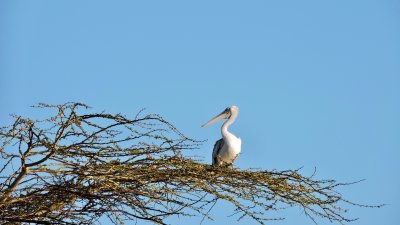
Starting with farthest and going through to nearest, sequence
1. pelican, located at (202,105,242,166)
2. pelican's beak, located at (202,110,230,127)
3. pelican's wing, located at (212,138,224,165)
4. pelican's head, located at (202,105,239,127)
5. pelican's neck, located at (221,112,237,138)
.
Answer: pelican's beak, located at (202,110,230,127) → pelican's head, located at (202,105,239,127) → pelican's neck, located at (221,112,237,138) → pelican's wing, located at (212,138,224,165) → pelican, located at (202,105,242,166)

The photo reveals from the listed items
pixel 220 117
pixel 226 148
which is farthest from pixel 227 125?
pixel 226 148

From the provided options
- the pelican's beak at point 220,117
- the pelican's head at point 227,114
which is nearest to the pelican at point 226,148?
the pelican's head at point 227,114

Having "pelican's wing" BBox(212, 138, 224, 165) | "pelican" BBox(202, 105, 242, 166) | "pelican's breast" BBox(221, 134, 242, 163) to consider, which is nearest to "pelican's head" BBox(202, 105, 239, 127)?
"pelican" BBox(202, 105, 242, 166)

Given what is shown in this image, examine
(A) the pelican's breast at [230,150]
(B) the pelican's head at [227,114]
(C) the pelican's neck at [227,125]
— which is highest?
(B) the pelican's head at [227,114]

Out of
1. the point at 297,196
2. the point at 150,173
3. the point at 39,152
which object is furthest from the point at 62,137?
the point at 297,196

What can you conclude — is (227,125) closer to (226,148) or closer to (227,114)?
(227,114)

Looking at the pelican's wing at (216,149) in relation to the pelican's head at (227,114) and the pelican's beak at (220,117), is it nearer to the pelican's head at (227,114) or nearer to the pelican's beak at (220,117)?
the pelican's head at (227,114)

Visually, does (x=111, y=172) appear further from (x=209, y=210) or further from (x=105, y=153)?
(x=209, y=210)

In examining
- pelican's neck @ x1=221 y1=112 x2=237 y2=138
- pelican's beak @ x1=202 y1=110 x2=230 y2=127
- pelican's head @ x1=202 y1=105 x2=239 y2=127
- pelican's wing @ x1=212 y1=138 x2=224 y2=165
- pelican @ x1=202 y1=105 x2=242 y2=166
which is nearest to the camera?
pelican @ x1=202 y1=105 x2=242 y2=166

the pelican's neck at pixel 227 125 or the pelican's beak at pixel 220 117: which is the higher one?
the pelican's beak at pixel 220 117

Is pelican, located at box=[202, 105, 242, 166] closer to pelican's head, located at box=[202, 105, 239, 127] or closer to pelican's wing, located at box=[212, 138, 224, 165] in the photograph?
pelican's wing, located at box=[212, 138, 224, 165]

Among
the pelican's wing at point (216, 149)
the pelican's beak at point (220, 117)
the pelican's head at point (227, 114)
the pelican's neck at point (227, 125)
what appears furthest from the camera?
the pelican's beak at point (220, 117)

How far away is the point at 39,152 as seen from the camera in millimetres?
5434

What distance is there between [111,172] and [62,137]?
1.49 feet
